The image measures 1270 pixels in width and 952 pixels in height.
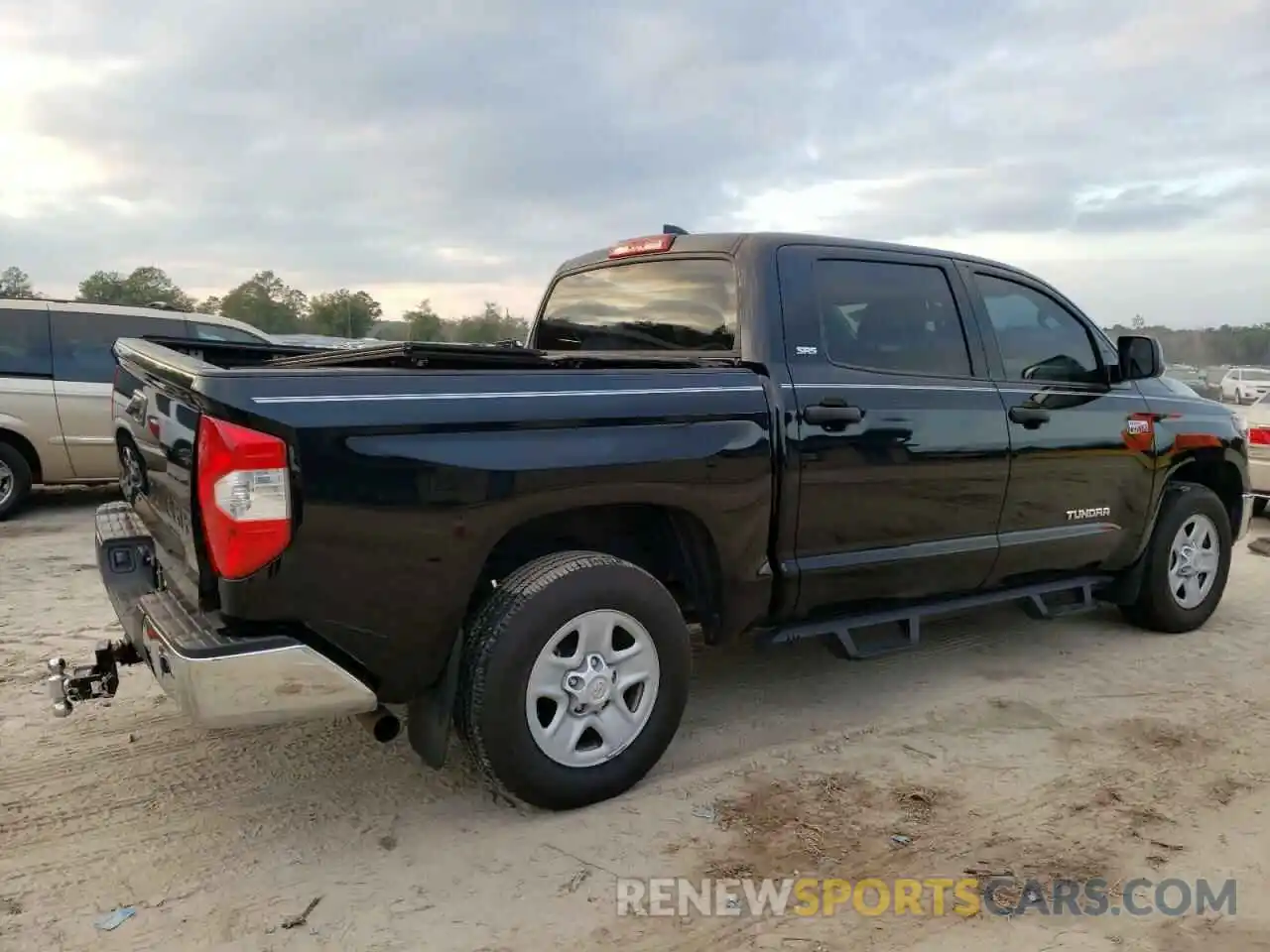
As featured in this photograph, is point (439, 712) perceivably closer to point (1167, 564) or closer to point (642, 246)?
point (642, 246)

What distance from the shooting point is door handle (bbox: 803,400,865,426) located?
11.8 feet

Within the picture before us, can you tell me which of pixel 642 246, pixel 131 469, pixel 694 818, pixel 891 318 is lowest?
pixel 694 818

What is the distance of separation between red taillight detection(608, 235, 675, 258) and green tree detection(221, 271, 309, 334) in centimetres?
1668

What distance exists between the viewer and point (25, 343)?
818cm

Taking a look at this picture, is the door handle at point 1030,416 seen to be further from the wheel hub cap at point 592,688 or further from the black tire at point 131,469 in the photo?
the black tire at point 131,469

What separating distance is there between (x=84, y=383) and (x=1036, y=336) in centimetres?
754

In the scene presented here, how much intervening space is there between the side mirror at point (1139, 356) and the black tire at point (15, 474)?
8.11 meters

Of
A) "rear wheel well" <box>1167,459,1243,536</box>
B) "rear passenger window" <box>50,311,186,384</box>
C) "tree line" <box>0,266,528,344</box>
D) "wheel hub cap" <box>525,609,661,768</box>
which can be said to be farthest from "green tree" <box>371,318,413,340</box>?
"wheel hub cap" <box>525,609,661,768</box>

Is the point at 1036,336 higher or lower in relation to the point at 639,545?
higher

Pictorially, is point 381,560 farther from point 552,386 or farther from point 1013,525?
point 1013,525

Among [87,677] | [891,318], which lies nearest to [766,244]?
[891,318]

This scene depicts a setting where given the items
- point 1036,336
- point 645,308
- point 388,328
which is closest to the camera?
point 645,308

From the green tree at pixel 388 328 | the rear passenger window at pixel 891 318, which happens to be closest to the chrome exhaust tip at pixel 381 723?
the rear passenger window at pixel 891 318

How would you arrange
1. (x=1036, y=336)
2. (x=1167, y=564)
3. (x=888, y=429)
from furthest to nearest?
(x=1167, y=564) < (x=1036, y=336) < (x=888, y=429)
